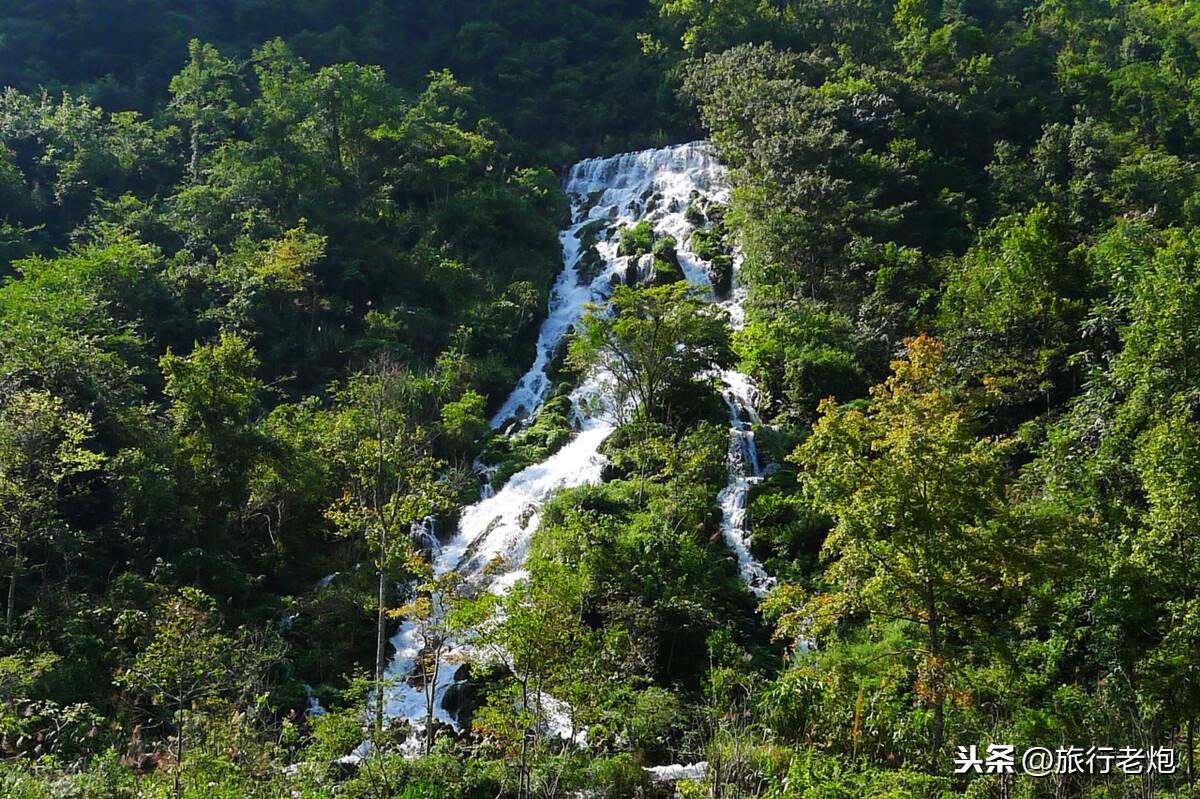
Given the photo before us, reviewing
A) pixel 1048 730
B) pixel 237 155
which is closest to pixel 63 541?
pixel 1048 730

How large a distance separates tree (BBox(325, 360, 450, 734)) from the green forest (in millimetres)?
198

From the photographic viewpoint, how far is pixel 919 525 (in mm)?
11594

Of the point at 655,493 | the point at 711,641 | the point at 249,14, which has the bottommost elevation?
the point at 711,641

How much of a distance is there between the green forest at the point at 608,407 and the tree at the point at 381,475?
0.20m

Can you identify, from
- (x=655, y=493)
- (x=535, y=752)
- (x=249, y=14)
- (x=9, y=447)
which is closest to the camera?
(x=535, y=752)

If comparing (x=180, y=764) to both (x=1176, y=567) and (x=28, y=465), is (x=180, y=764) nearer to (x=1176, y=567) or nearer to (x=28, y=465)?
(x=28, y=465)

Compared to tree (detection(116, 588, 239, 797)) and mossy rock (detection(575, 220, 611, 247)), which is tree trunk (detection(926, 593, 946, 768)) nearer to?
tree (detection(116, 588, 239, 797))

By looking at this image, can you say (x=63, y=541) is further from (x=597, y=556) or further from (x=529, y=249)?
(x=529, y=249)

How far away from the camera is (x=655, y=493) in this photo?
22.7 metres

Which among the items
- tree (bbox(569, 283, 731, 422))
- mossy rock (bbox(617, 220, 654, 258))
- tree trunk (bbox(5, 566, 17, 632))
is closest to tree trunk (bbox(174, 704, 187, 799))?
tree trunk (bbox(5, 566, 17, 632))

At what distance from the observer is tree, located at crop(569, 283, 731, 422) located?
81.0ft

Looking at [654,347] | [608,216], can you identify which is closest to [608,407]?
[654,347]

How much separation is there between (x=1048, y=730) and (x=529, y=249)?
32147 millimetres

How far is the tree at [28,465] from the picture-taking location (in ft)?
59.0
